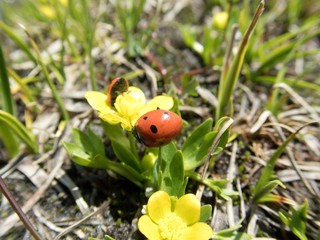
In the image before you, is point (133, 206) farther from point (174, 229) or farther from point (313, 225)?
point (313, 225)

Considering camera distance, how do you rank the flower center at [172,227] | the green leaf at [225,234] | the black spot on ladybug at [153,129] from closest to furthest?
1. the black spot on ladybug at [153,129]
2. the flower center at [172,227]
3. the green leaf at [225,234]

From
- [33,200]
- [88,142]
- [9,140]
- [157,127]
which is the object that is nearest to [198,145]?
[157,127]

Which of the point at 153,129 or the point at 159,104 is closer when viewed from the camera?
the point at 153,129

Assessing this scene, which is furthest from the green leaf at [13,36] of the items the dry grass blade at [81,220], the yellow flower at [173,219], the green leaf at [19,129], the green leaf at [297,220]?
the green leaf at [297,220]

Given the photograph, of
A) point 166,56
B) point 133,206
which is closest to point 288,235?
point 133,206

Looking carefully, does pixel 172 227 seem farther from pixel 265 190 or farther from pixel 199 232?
pixel 265 190

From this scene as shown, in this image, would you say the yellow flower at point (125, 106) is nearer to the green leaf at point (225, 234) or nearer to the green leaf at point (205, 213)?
the green leaf at point (205, 213)
